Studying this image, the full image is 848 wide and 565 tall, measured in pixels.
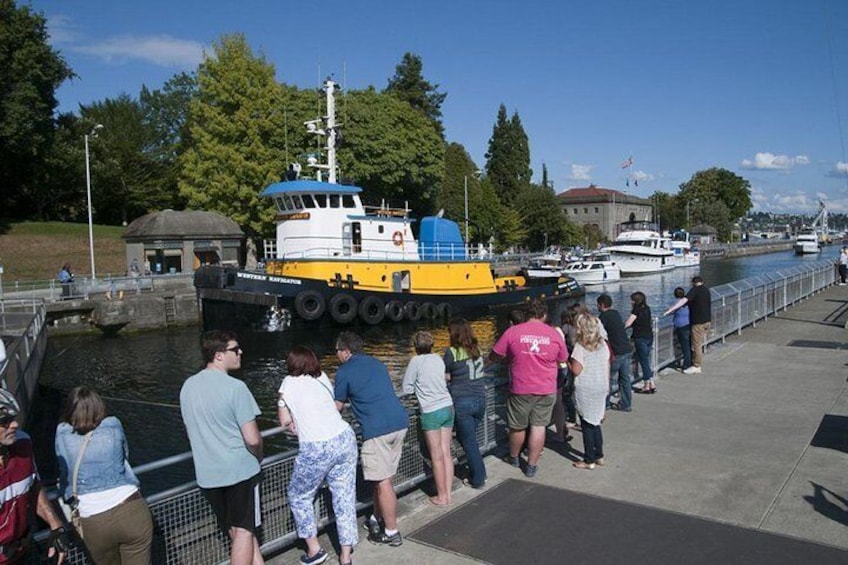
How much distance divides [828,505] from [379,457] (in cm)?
412

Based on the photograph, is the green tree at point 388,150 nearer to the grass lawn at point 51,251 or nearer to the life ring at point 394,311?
the life ring at point 394,311

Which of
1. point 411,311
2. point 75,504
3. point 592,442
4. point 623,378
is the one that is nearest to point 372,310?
point 411,311

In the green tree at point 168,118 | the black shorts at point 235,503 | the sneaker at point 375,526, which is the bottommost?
the sneaker at point 375,526

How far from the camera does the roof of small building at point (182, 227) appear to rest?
3722cm

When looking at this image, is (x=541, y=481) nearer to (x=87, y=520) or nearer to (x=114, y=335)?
(x=87, y=520)

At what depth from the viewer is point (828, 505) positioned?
5.92 m

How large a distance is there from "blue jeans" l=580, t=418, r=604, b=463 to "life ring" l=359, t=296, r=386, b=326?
20.4m

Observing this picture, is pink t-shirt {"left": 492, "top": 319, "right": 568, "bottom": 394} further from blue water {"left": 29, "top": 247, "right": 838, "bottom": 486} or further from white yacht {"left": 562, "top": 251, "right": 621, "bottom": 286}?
white yacht {"left": 562, "top": 251, "right": 621, "bottom": 286}

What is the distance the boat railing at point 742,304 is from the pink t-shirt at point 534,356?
5.01 m

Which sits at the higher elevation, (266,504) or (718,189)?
(718,189)

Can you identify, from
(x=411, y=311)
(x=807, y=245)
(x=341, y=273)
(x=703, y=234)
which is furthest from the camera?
(x=703, y=234)

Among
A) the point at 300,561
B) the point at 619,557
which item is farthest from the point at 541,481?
the point at 300,561

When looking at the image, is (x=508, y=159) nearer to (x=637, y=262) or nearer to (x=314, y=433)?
(x=637, y=262)

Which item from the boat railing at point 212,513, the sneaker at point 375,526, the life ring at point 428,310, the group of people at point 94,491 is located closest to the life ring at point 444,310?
the life ring at point 428,310
